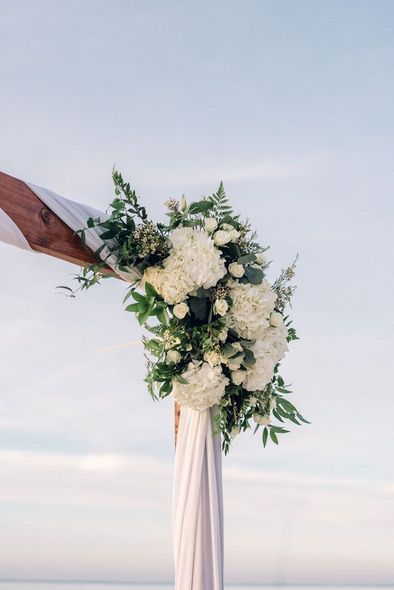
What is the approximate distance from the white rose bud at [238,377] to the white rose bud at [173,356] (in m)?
0.20

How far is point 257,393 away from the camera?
3078 mm

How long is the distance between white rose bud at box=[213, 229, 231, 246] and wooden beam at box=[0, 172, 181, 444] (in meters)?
0.44

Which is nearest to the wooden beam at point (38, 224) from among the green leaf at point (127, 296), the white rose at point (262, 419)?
the green leaf at point (127, 296)

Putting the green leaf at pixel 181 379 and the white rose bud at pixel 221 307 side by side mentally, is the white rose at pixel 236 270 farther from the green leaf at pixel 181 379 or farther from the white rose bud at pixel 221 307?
the green leaf at pixel 181 379

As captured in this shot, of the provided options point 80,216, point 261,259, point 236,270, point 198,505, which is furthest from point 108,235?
point 198,505

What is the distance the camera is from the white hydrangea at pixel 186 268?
9.64 ft

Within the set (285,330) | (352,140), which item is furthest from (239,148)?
(285,330)

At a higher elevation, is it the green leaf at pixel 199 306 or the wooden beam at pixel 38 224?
the wooden beam at pixel 38 224

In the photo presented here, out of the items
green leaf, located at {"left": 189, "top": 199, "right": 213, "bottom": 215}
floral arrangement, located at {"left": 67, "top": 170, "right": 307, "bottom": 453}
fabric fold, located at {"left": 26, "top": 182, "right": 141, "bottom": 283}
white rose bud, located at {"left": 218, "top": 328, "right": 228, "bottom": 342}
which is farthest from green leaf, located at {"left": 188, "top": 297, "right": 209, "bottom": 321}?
green leaf, located at {"left": 189, "top": 199, "right": 213, "bottom": 215}

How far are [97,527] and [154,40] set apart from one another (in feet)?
11.5

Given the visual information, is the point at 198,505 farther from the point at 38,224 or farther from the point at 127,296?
the point at 38,224

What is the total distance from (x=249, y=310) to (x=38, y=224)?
0.78 metres

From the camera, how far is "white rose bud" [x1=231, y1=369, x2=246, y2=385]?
298 cm

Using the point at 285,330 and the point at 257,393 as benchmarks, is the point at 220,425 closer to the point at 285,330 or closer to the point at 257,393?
the point at 257,393
